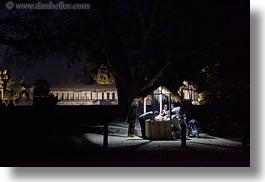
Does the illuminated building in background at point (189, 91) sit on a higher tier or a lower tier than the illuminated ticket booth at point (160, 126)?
higher

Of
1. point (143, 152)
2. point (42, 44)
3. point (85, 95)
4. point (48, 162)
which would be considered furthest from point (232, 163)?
point (85, 95)

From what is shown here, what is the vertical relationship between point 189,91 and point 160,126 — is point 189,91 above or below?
above

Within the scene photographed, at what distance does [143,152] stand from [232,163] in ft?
6.09

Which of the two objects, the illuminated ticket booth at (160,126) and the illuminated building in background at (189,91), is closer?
the illuminated ticket booth at (160,126)

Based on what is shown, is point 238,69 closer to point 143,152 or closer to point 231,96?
point 231,96

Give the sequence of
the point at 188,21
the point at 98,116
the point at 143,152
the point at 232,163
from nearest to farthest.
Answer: the point at 232,163 → the point at 143,152 → the point at 188,21 → the point at 98,116

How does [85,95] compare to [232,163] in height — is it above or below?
above

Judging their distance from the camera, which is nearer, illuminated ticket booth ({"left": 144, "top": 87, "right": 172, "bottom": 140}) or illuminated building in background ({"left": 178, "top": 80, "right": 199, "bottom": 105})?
illuminated ticket booth ({"left": 144, "top": 87, "right": 172, "bottom": 140})

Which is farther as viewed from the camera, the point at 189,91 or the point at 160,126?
the point at 189,91

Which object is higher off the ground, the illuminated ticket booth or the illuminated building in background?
the illuminated building in background

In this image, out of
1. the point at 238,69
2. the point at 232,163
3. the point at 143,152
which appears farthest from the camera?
the point at 238,69

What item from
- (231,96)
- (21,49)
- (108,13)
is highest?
(108,13)

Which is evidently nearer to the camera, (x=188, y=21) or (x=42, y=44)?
(x=188, y=21)

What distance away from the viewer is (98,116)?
14.2m
